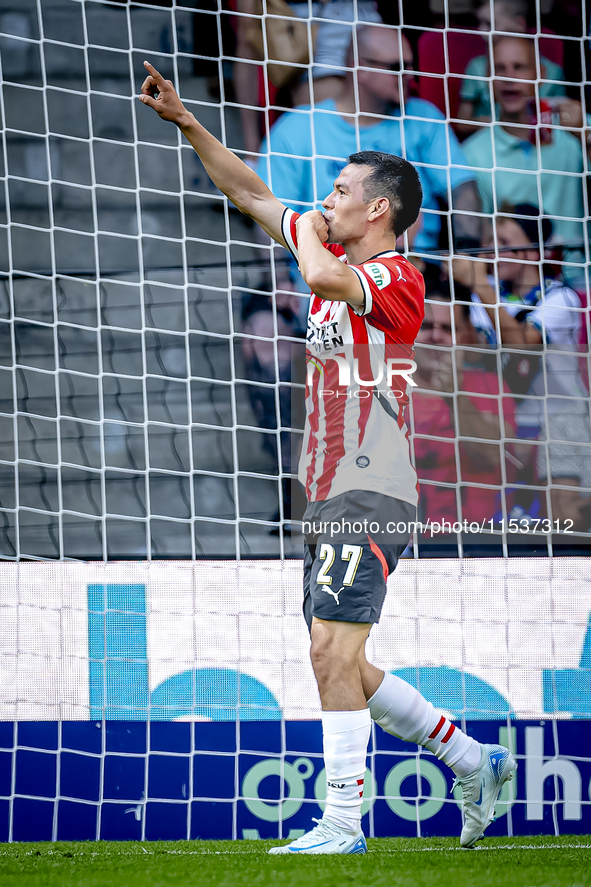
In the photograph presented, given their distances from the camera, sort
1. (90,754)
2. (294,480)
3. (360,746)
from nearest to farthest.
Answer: (360,746)
(90,754)
(294,480)

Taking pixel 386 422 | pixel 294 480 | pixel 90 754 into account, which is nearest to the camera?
pixel 386 422

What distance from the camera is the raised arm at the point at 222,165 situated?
7.08ft

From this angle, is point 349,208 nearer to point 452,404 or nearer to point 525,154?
point 452,404

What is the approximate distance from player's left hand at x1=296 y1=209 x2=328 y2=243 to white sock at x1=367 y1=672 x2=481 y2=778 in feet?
3.61

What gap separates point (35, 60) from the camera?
3.01m

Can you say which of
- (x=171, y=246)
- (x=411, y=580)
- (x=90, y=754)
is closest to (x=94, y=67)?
(x=171, y=246)

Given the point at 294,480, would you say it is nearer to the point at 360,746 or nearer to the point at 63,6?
A: the point at 360,746

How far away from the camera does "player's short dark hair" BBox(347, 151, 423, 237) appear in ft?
7.11

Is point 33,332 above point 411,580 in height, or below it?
above

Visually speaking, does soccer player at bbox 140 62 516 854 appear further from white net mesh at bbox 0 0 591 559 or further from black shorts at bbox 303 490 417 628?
white net mesh at bbox 0 0 591 559

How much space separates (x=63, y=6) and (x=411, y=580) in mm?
2393

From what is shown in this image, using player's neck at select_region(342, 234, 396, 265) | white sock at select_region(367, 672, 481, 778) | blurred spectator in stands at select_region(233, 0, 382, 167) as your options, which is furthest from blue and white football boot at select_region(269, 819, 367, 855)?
blurred spectator in stands at select_region(233, 0, 382, 167)

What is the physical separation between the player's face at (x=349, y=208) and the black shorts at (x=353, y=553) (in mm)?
698

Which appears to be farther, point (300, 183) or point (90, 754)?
point (300, 183)
